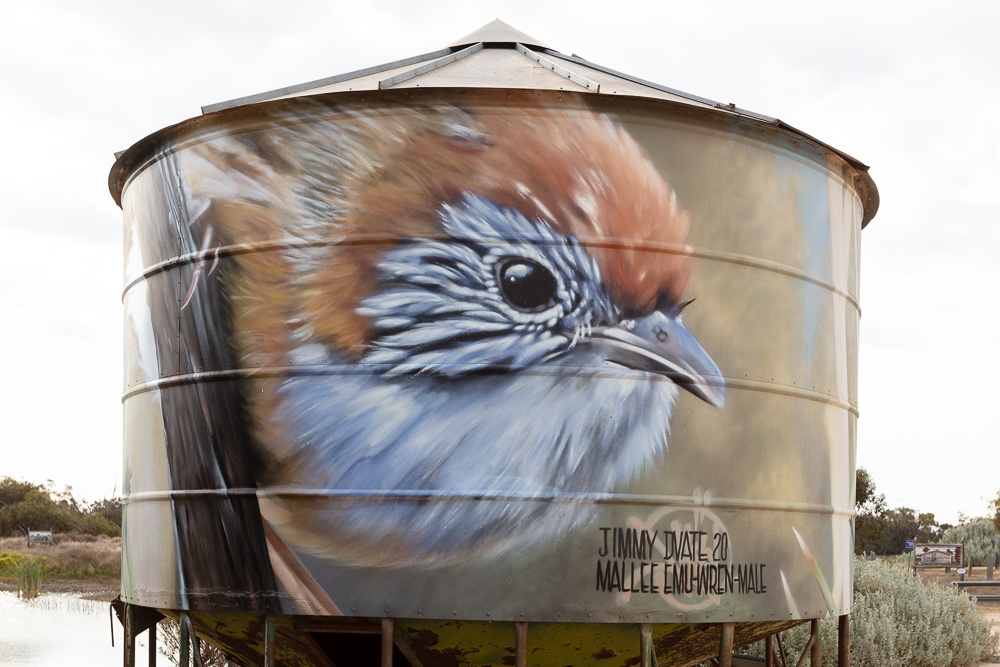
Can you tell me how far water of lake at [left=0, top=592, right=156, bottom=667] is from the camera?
21.0 m

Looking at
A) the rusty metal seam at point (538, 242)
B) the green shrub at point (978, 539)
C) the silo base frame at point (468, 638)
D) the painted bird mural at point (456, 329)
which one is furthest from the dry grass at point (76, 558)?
the green shrub at point (978, 539)

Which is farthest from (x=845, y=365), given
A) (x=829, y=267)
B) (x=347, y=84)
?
(x=347, y=84)

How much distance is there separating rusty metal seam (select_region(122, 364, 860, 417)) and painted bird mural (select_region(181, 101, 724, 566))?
2 centimetres

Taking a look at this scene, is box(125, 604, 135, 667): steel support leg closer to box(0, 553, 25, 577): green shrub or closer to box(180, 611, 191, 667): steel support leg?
box(180, 611, 191, 667): steel support leg

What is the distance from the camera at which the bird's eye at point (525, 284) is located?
6.88m

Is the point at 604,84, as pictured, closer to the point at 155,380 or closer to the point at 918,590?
the point at 155,380

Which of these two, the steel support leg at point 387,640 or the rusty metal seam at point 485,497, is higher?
the rusty metal seam at point 485,497

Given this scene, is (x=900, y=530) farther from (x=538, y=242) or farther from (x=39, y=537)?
(x=538, y=242)

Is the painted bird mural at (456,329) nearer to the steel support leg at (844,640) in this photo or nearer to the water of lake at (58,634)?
the steel support leg at (844,640)

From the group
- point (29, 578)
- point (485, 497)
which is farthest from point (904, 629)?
point (29, 578)

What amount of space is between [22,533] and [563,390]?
46157mm

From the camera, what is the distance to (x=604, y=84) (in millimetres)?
8180

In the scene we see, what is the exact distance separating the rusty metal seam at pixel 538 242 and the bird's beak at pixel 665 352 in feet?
1.74

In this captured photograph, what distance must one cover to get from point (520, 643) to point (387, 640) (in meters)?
0.92
